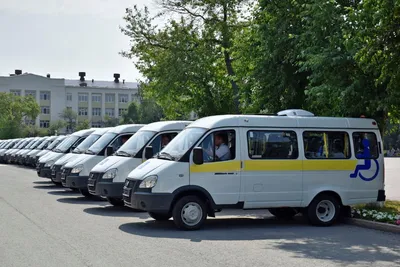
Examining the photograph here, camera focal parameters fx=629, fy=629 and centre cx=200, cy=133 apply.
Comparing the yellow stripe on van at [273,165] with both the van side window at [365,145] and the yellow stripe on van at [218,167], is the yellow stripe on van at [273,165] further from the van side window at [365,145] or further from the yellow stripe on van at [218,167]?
the van side window at [365,145]

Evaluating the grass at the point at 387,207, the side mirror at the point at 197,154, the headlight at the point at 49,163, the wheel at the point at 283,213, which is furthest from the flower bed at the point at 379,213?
the headlight at the point at 49,163

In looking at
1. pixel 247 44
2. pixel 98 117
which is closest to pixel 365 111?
pixel 247 44

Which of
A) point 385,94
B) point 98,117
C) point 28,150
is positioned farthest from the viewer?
point 98,117

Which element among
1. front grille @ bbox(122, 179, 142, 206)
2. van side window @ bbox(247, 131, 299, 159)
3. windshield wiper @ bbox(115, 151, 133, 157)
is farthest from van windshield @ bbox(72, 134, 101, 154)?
van side window @ bbox(247, 131, 299, 159)

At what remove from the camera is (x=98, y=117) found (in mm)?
135000

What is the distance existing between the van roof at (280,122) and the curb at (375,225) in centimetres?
211

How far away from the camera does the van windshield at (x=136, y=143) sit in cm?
1681

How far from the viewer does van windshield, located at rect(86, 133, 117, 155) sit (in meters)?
19.6

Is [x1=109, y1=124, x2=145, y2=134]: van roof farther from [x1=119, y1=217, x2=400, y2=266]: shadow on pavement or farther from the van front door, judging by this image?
the van front door

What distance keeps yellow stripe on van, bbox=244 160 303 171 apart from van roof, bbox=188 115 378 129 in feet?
2.49

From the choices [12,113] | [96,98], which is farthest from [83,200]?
[96,98]

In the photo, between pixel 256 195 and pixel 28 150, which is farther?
pixel 28 150

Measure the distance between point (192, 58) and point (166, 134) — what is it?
13747 millimetres

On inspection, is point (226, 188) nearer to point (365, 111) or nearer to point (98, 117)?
point (365, 111)
